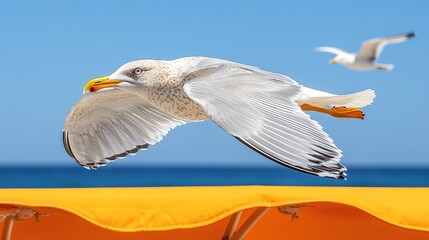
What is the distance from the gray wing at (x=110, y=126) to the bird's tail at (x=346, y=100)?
0.51m

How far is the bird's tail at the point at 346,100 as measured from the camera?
2.70 m

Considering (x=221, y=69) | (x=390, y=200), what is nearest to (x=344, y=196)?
(x=390, y=200)

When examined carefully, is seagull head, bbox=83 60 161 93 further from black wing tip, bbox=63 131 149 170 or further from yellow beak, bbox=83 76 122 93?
black wing tip, bbox=63 131 149 170

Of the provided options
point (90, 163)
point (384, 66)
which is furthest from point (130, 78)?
point (384, 66)

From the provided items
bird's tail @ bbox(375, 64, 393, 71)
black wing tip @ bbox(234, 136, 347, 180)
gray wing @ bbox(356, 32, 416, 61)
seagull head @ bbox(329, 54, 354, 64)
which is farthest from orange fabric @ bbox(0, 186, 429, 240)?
seagull head @ bbox(329, 54, 354, 64)

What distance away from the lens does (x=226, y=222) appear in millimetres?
1947

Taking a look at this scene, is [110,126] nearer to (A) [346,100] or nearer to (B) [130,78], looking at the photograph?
(B) [130,78]

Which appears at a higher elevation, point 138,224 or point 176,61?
point 176,61

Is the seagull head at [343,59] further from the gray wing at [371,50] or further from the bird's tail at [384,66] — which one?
the bird's tail at [384,66]

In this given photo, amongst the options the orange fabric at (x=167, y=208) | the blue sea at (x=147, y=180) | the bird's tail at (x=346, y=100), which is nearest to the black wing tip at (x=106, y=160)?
the bird's tail at (x=346, y=100)

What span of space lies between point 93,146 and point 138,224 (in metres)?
1.40

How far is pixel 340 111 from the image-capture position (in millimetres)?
2822

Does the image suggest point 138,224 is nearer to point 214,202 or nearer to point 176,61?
point 214,202

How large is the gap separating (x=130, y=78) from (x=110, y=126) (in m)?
0.20
